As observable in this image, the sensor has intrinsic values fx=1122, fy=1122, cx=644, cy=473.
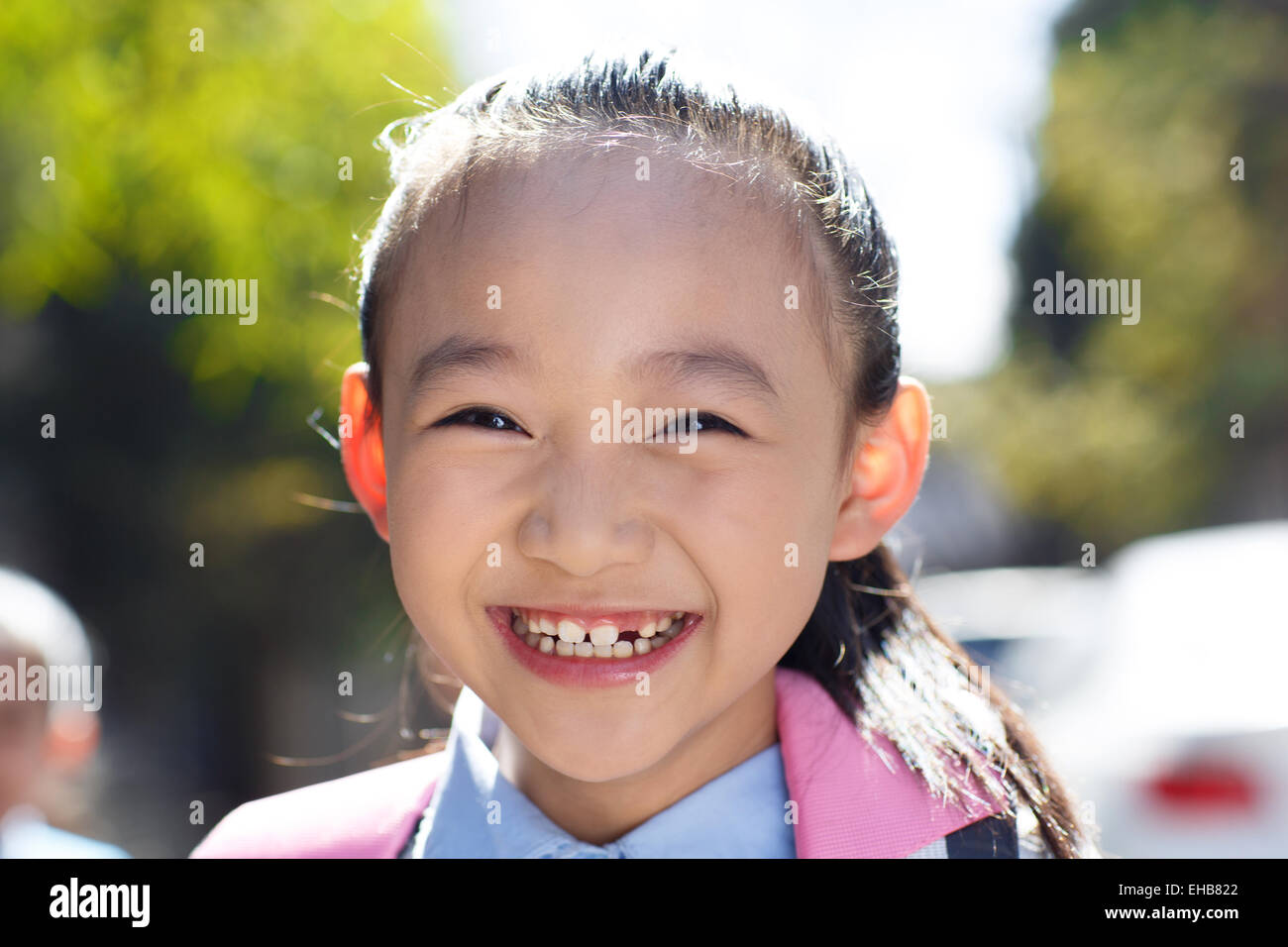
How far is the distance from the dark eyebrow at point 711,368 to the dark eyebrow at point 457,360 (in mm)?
129

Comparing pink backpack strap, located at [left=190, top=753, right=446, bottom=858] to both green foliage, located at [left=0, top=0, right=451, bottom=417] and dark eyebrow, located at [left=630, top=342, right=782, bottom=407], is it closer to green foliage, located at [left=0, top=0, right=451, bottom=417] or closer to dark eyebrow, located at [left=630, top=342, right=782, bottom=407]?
dark eyebrow, located at [left=630, top=342, right=782, bottom=407]

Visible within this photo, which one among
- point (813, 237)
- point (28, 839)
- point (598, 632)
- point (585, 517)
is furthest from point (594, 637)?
point (28, 839)

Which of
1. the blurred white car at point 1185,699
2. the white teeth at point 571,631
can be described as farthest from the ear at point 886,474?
the blurred white car at point 1185,699

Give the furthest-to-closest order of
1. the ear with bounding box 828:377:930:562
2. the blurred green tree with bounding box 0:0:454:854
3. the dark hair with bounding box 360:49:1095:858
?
the blurred green tree with bounding box 0:0:454:854 < the ear with bounding box 828:377:930:562 < the dark hair with bounding box 360:49:1095:858

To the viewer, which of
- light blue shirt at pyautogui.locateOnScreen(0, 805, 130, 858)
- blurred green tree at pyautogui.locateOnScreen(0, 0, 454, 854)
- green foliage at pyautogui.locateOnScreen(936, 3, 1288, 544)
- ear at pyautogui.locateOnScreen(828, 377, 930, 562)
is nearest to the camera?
ear at pyautogui.locateOnScreen(828, 377, 930, 562)

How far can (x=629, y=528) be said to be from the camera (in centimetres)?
108

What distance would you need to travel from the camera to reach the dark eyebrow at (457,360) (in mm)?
1091

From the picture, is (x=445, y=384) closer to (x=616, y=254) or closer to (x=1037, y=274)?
(x=616, y=254)

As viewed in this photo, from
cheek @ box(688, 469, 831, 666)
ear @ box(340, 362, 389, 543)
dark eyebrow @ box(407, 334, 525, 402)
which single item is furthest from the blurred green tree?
cheek @ box(688, 469, 831, 666)

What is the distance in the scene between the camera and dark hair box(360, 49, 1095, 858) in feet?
3.93

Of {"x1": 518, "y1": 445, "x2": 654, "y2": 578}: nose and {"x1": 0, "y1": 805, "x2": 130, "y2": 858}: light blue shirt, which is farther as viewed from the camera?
{"x1": 0, "y1": 805, "x2": 130, "y2": 858}: light blue shirt

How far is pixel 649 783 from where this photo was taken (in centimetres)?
133

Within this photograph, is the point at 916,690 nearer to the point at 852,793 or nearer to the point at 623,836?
the point at 852,793
